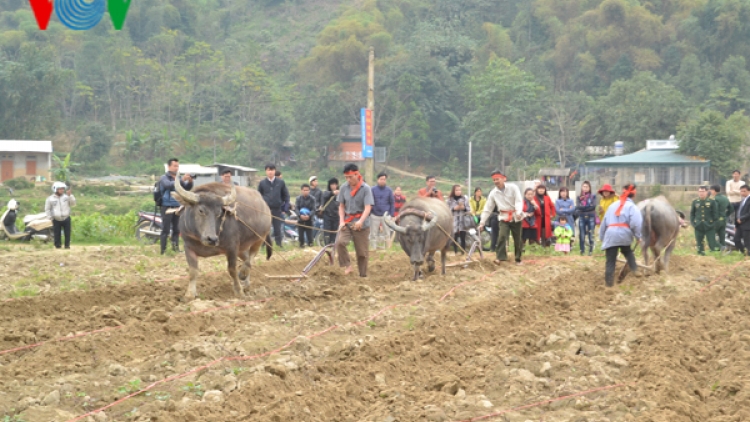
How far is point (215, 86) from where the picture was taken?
67812mm

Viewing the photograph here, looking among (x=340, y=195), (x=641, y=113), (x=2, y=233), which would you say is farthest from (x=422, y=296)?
(x=641, y=113)

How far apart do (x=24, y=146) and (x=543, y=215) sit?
4137 centimetres

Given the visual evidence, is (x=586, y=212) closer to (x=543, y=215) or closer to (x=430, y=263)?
(x=543, y=215)

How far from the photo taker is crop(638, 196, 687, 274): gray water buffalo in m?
13.3

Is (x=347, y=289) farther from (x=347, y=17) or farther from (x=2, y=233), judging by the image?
(x=347, y=17)

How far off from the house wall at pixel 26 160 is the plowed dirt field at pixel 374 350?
4136cm

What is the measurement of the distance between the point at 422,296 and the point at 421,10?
2763 inches

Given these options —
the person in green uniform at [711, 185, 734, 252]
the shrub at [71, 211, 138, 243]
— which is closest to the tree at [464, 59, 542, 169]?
the shrub at [71, 211, 138, 243]

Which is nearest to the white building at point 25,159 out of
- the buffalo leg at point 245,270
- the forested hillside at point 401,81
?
the forested hillside at point 401,81

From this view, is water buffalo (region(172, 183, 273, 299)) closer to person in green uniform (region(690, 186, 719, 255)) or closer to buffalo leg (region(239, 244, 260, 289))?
buffalo leg (region(239, 244, 260, 289))

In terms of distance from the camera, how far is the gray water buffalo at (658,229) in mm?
13266

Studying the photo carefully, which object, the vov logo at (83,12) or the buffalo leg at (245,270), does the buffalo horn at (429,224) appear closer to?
the buffalo leg at (245,270)

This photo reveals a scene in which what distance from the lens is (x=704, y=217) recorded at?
17.5 meters

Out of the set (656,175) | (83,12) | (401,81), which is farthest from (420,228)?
(401,81)
